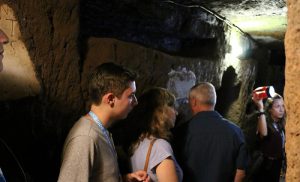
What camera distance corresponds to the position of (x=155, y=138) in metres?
1.81

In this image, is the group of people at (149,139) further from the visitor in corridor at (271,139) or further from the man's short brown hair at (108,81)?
the visitor in corridor at (271,139)

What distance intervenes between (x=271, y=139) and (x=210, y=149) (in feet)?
5.41

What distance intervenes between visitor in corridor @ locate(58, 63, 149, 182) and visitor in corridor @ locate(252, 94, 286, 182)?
7.53 ft

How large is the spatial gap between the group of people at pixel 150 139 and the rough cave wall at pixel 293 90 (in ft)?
2.75

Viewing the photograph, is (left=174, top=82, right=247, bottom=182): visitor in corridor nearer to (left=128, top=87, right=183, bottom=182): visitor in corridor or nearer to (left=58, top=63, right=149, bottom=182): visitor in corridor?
(left=128, top=87, right=183, bottom=182): visitor in corridor

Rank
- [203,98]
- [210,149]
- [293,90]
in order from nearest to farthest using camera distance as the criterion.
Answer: [293,90] < [210,149] < [203,98]

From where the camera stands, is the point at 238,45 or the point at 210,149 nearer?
the point at 210,149

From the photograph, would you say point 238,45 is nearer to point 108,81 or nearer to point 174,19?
point 174,19

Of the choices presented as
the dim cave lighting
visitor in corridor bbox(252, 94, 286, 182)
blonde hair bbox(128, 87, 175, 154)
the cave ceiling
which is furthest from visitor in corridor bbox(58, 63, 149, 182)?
the dim cave lighting

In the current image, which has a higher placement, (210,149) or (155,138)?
(155,138)

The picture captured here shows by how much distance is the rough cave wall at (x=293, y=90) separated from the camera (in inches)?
37.9

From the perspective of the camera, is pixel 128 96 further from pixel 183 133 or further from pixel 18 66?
pixel 183 133

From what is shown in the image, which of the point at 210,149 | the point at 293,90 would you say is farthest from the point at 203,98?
the point at 293,90

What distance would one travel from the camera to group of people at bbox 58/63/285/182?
1.41 meters
